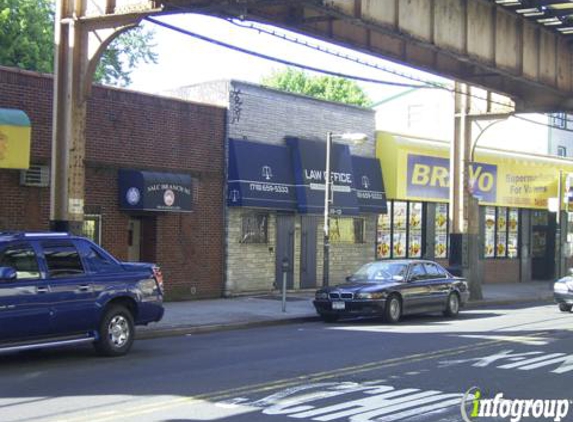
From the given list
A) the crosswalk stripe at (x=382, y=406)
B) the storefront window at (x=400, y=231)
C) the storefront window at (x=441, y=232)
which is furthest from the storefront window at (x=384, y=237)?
the crosswalk stripe at (x=382, y=406)

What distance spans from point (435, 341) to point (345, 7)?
20.8 feet

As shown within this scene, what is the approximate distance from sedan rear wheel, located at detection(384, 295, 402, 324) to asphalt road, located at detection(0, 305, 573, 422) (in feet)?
5.91

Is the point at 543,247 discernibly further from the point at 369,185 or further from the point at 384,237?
the point at 369,185

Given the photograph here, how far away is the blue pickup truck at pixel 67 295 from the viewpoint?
10.6 metres

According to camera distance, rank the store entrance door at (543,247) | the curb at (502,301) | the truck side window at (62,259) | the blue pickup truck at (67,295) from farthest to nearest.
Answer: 1. the store entrance door at (543,247)
2. the curb at (502,301)
3. the truck side window at (62,259)
4. the blue pickup truck at (67,295)

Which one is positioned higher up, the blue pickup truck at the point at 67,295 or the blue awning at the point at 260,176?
the blue awning at the point at 260,176

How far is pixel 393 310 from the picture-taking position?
57.7 feet

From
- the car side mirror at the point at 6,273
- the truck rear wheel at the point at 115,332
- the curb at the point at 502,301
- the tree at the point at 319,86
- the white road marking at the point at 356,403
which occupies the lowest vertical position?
the curb at the point at 502,301

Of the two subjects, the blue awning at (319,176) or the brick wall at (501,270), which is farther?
the brick wall at (501,270)

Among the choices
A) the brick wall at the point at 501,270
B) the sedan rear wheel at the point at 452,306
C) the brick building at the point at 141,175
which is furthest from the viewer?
the brick wall at the point at 501,270

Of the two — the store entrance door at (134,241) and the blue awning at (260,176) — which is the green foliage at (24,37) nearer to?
the blue awning at (260,176)

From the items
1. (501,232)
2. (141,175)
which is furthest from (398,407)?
(501,232)

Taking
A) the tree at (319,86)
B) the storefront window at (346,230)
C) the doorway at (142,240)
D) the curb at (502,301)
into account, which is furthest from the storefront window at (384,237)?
the tree at (319,86)

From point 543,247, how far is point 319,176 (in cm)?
1653
